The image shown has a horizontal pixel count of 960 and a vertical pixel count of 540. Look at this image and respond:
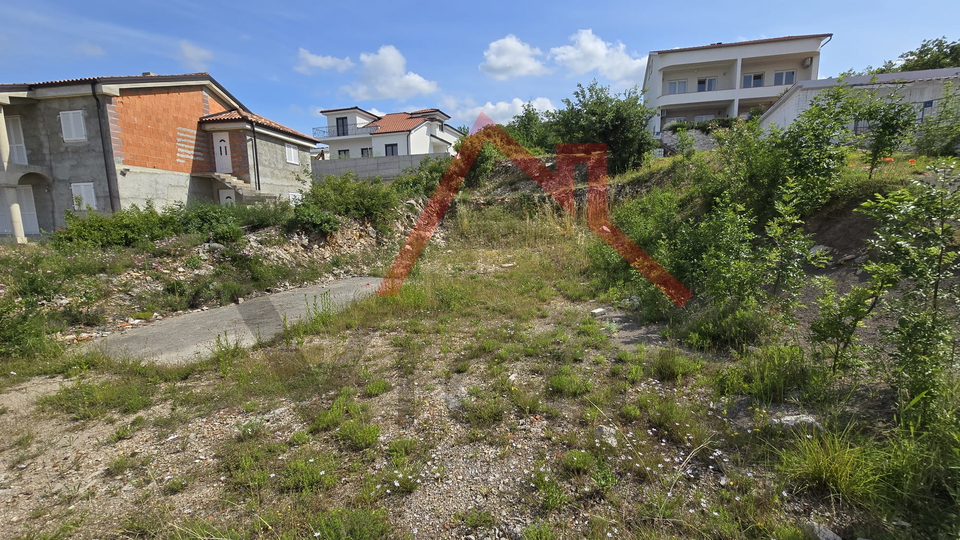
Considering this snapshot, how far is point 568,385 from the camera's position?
3.62 metres

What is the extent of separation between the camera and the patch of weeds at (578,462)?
2615 millimetres

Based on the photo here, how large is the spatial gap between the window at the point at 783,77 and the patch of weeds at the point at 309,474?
3491 cm

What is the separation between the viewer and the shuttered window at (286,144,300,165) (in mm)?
19781

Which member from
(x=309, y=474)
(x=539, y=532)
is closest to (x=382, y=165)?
(x=309, y=474)

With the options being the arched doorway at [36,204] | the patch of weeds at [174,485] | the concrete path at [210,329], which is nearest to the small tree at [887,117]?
the concrete path at [210,329]

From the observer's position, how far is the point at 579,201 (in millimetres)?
13336

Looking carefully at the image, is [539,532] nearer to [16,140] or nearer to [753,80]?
[16,140]

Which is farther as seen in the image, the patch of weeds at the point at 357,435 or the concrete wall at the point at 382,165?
the concrete wall at the point at 382,165

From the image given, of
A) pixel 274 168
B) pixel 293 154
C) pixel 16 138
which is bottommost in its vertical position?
pixel 274 168

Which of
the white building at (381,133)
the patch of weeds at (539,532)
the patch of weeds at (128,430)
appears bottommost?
the patch of weeds at (539,532)

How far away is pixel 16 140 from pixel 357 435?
2149 cm

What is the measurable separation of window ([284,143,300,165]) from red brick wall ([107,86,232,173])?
3.19 metres

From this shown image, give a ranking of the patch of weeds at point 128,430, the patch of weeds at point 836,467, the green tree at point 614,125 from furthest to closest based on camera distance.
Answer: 1. the green tree at point 614,125
2. the patch of weeds at point 128,430
3. the patch of weeds at point 836,467

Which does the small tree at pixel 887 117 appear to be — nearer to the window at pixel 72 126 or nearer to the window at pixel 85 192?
the window at pixel 85 192
